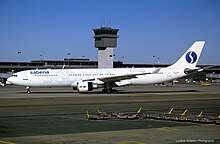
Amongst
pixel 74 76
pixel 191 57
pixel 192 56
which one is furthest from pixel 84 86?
pixel 192 56

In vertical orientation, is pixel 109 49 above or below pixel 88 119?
above

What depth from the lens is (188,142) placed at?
43.7ft

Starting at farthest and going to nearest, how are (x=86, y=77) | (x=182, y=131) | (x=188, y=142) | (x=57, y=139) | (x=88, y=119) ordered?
(x=86, y=77) < (x=88, y=119) < (x=182, y=131) < (x=57, y=139) < (x=188, y=142)

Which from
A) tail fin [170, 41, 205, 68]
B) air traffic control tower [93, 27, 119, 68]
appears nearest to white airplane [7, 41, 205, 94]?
tail fin [170, 41, 205, 68]

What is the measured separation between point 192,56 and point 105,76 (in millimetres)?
12948

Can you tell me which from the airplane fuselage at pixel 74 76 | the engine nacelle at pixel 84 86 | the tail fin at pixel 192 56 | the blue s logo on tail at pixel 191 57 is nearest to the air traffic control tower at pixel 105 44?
the tail fin at pixel 192 56

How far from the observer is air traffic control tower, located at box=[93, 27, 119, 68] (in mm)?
169875

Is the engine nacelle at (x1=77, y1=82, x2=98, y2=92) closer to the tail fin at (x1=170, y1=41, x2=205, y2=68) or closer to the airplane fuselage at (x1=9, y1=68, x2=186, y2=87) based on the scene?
the airplane fuselage at (x1=9, y1=68, x2=186, y2=87)

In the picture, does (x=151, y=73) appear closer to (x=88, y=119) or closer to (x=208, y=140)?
(x=88, y=119)

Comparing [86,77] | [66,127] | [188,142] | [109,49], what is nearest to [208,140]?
[188,142]

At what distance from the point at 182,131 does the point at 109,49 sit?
156 meters

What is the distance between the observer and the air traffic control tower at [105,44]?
169875 millimetres

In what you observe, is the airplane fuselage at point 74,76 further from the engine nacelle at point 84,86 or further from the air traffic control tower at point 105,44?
the air traffic control tower at point 105,44

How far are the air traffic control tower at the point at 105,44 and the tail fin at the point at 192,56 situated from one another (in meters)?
111
